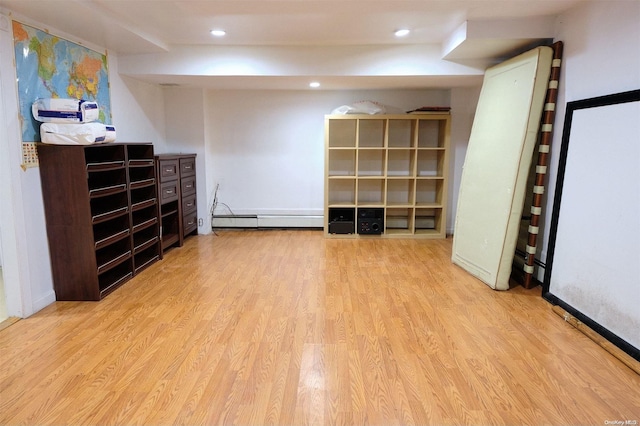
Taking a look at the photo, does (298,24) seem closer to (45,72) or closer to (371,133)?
(45,72)

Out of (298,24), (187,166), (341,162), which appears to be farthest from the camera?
(341,162)

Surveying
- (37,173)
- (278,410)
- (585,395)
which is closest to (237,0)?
(37,173)

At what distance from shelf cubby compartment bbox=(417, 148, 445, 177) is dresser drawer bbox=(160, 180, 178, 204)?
348cm

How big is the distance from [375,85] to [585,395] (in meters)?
4.03

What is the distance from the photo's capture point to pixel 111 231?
137 inches

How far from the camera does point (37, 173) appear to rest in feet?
9.75

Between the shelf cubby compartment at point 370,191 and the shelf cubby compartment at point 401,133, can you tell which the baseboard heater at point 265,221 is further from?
the shelf cubby compartment at point 401,133

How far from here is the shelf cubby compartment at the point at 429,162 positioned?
18.4ft

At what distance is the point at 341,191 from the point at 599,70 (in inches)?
142

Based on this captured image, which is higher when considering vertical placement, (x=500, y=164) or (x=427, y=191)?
(x=500, y=164)

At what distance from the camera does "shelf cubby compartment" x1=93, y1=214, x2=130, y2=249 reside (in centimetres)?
322

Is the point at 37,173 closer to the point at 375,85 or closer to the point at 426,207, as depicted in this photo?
the point at 375,85

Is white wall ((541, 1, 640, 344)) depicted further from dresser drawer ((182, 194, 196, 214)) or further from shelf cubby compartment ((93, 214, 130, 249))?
dresser drawer ((182, 194, 196, 214))

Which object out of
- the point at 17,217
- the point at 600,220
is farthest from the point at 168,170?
the point at 600,220
